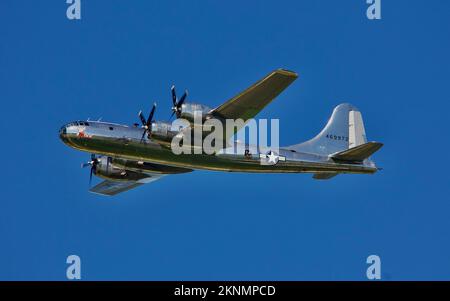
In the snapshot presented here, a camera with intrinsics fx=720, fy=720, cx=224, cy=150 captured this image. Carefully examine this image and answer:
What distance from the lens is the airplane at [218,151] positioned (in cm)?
3484

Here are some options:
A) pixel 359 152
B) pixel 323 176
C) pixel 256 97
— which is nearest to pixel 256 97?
pixel 256 97

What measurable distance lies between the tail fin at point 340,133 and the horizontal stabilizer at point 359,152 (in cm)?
139

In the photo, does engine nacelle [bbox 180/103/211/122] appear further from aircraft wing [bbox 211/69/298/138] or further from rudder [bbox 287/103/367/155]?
rudder [bbox 287/103/367/155]

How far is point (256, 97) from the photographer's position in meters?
34.2

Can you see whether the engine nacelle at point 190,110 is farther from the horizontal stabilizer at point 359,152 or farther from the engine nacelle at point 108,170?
the horizontal stabilizer at point 359,152

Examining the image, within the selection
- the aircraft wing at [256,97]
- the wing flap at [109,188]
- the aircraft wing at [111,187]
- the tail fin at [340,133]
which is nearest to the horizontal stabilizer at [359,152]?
the tail fin at [340,133]

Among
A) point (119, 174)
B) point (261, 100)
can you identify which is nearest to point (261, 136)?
point (261, 100)

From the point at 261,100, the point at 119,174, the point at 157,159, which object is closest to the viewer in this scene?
the point at 261,100

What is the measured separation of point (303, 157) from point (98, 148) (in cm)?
1100

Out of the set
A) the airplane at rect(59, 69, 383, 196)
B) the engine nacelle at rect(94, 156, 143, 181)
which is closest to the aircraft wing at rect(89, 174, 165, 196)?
the airplane at rect(59, 69, 383, 196)

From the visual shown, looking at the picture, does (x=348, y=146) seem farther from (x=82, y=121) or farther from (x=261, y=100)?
(x=82, y=121)

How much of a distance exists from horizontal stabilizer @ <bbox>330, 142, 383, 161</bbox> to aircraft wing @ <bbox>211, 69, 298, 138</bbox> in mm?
6339

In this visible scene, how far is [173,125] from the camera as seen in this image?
3566 cm

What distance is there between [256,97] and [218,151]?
14.2 feet
